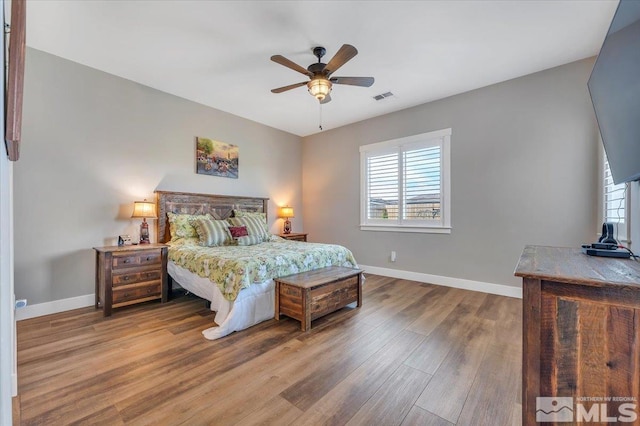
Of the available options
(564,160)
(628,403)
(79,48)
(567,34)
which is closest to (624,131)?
(628,403)

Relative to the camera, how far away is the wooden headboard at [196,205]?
379 centimetres

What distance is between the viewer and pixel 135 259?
10.3 feet

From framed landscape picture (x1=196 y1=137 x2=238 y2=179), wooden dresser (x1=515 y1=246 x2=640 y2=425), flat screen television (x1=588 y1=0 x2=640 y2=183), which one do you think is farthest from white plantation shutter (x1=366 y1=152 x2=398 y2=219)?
wooden dresser (x1=515 y1=246 x2=640 y2=425)

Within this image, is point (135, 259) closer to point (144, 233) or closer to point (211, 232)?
point (144, 233)

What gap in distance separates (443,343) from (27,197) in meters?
4.31

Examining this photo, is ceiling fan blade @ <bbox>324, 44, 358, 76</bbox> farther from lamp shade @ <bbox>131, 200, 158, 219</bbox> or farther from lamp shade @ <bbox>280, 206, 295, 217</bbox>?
lamp shade @ <bbox>280, 206, 295, 217</bbox>

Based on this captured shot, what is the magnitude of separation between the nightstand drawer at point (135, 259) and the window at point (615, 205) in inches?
176

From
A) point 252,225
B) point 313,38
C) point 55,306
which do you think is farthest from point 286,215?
point 55,306

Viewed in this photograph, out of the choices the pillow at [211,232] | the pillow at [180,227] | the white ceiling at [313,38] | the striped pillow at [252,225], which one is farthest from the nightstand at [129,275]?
the white ceiling at [313,38]

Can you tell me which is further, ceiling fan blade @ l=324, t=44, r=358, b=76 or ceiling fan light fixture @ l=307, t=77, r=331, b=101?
ceiling fan light fixture @ l=307, t=77, r=331, b=101

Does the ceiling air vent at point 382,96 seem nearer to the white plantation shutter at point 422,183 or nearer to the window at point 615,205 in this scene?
the white plantation shutter at point 422,183

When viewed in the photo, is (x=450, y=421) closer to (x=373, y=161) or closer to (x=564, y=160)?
(x=564, y=160)

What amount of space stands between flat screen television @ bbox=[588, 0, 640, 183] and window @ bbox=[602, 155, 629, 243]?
31.4 inches

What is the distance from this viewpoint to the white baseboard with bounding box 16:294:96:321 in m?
2.81
